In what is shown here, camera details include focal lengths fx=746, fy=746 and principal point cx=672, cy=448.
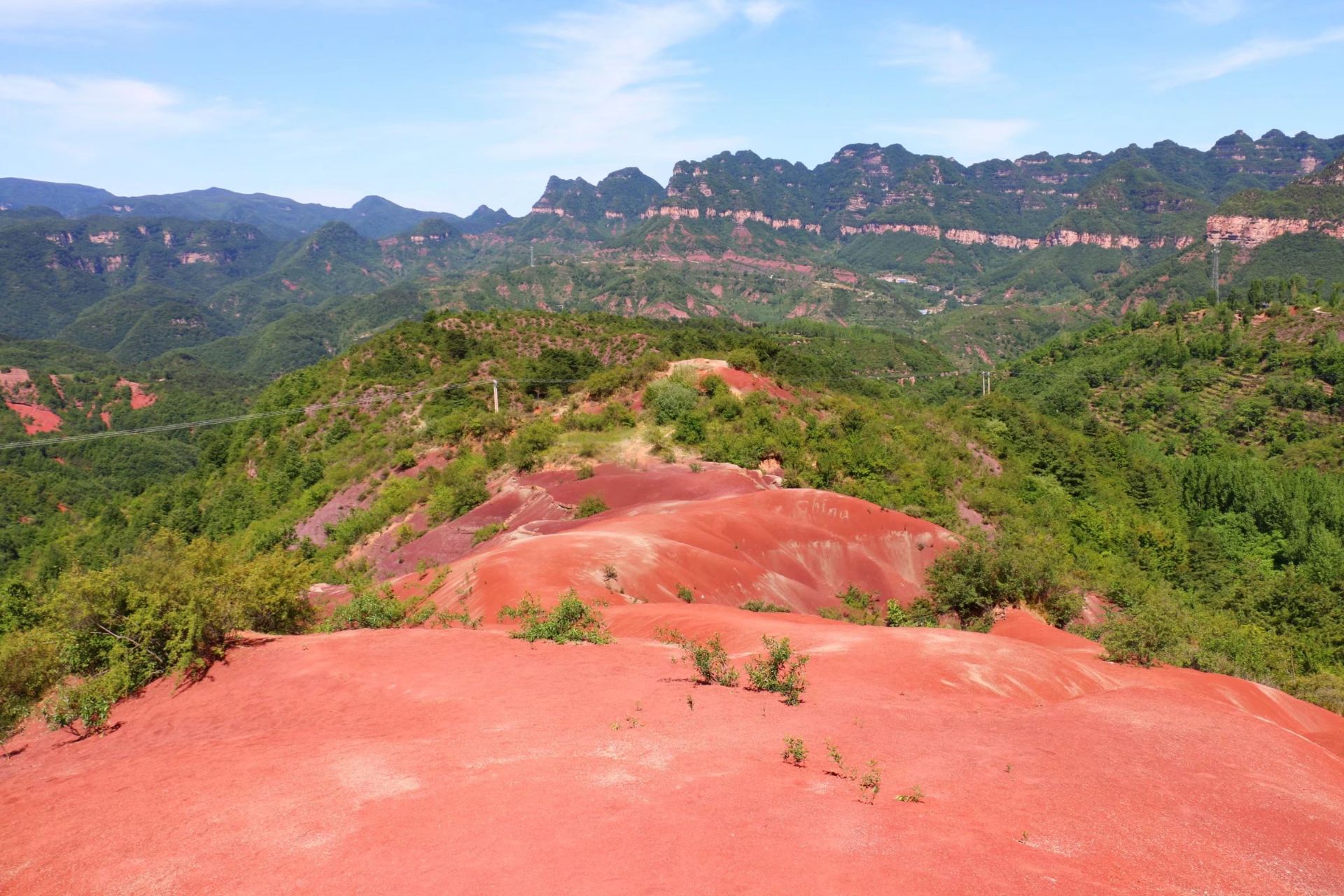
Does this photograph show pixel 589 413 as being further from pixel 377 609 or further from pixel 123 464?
pixel 123 464

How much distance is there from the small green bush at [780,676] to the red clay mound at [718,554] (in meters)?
7.72

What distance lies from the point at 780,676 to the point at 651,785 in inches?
216

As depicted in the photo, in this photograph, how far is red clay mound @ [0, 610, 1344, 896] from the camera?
7984 millimetres

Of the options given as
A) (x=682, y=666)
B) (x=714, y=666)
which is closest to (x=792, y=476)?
(x=682, y=666)

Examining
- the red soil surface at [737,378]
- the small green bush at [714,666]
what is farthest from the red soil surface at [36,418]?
the small green bush at [714,666]

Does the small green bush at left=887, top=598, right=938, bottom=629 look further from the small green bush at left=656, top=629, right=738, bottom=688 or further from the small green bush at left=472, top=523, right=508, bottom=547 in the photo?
the small green bush at left=472, top=523, right=508, bottom=547

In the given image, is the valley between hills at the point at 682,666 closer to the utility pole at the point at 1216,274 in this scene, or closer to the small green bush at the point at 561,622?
the small green bush at the point at 561,622

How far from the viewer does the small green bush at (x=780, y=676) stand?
14.0 metres

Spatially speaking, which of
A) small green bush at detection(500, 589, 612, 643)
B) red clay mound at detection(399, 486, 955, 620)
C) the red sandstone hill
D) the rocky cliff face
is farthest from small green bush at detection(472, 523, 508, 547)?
the rocky cliff face

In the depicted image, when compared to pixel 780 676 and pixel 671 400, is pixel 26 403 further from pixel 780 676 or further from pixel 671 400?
pixel 780 676

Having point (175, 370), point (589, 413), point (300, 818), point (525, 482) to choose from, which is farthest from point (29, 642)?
point (175, 370)

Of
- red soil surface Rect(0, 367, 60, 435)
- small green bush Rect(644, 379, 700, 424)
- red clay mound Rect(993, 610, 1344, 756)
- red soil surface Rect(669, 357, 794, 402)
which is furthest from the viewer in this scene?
red soil surface Rect(0, 367, 60, 435)

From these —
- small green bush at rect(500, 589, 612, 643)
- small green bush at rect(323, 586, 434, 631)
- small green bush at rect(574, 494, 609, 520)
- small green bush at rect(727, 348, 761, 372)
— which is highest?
small green bush at rect(727, 348, 761, 372)

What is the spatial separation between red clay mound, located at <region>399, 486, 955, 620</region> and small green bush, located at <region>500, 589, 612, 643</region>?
2.97 feet
